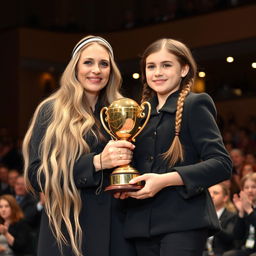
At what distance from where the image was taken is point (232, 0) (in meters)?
16.3

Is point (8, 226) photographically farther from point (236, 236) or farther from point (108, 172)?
point (108, 172)

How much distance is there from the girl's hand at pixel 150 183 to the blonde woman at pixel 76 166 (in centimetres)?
27

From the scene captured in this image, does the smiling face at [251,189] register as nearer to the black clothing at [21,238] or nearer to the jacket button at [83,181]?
the black clothing at [21,238]

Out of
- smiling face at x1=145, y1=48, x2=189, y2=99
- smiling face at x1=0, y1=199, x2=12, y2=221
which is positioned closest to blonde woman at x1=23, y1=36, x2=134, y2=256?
smiling face at x1=145, y1=48, x2=189, y2=99

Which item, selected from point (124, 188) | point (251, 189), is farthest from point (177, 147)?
point (251, 189)

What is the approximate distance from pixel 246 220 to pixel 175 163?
13.0 ft

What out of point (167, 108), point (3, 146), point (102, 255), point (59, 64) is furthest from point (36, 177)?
point (59, 64)

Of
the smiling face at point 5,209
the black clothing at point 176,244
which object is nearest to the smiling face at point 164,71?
the black clothing at point 176,244

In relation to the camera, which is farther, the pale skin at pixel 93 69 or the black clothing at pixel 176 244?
the pale skin at pixel 93 69

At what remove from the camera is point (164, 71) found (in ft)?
13.0

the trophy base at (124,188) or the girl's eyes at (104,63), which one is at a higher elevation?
the girl's eyes at (104,63)

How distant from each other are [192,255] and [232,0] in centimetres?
1319

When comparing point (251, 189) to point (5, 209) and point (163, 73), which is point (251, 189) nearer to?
point (5, 209)

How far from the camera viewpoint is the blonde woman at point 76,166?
4062mm
